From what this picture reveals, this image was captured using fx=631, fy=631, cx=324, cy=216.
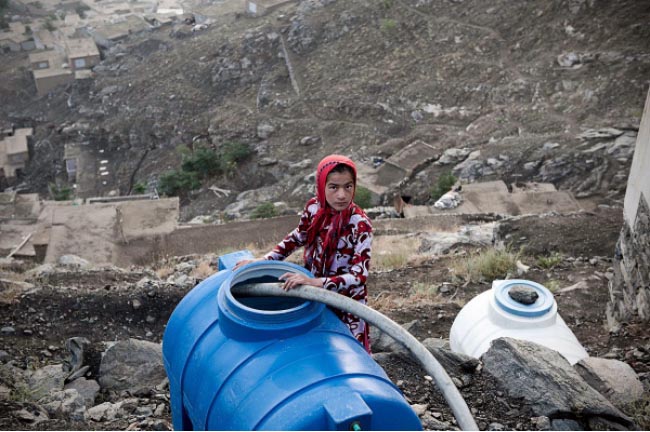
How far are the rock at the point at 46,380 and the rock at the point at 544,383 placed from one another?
2870mm

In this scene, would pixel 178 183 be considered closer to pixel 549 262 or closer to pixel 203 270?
pixel 203 270

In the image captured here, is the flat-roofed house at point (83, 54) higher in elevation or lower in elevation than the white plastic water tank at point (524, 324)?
lower

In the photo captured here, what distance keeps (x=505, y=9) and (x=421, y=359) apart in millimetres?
22523

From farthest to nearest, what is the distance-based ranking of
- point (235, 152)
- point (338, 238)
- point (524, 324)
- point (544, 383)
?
point (235, 152), point (524, 324), point (544, 383), point (338, 238)

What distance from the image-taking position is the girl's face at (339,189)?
282 cm

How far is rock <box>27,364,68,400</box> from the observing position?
13.6 ft

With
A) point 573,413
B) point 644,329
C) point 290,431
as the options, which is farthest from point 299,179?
point 290,431

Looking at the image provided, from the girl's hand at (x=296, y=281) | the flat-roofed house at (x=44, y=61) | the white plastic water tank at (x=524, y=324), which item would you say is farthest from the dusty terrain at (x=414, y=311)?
the flat-roofed house at (x=44, y=61)

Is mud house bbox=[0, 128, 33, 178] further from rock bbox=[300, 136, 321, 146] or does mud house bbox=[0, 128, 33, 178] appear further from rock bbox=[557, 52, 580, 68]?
rock bbox=[557, 52, 580, 68]

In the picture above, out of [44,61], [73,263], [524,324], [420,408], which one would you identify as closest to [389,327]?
[420,408]

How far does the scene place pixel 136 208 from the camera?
42.9 feet

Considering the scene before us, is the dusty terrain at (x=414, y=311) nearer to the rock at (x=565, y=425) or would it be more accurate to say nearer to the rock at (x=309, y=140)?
the rock at (x=565, y=425)

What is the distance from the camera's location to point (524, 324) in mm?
4074

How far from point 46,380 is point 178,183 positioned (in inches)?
647
